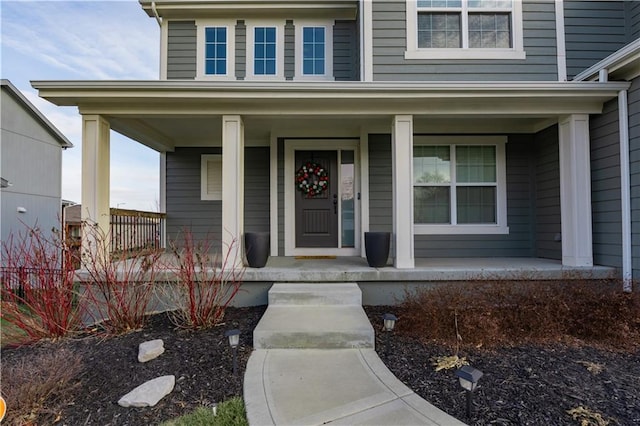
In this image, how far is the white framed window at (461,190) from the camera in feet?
19.9

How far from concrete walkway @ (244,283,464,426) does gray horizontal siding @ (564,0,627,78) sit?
5.43 metres

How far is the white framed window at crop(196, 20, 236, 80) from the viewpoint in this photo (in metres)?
6.91

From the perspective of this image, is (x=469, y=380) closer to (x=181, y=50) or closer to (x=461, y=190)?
(x=461, y=190)

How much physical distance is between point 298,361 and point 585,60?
6450 mm

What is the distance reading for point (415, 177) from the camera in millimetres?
6098

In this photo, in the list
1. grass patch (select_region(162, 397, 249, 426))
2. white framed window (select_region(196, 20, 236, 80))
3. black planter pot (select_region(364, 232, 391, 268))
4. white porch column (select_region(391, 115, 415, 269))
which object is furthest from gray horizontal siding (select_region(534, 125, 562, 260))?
white framed window (select_region(196, 20, 236, 80))

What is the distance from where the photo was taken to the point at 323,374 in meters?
2.64

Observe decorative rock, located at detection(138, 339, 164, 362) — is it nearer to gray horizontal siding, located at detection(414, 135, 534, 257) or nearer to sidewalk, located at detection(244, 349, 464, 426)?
sidewalk, located at detection(244, 349, 464, 426)

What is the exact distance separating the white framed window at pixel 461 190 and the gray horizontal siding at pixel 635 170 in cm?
192

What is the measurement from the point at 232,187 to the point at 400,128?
2.51 meters

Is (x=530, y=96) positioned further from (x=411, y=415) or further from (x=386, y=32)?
(x=411, y=415)

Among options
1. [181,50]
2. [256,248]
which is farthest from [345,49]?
[256,248]

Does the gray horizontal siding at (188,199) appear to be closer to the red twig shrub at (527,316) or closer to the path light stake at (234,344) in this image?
the path light stake at (234,344)

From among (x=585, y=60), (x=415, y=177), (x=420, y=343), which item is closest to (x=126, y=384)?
(x=420, y=343)
